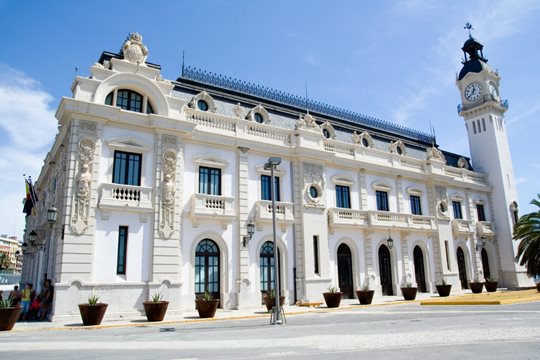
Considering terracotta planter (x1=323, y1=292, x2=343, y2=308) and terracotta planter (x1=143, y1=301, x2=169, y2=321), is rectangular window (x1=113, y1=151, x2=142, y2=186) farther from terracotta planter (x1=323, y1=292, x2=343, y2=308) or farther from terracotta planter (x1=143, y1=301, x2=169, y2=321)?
terracotta planter (x1=323, y1=292, x2=343, y2=308)

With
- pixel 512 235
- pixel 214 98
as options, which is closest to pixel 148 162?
pixel 214 98

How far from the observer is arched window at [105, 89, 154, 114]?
68.2 feet

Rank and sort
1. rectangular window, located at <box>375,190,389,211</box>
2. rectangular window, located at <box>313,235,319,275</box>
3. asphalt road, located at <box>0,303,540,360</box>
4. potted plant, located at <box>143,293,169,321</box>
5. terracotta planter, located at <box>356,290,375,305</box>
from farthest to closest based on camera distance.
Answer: rectangular window, located at <box>375,190,389,211</box>
rectangular window, located at <box>313,235,319,275</box>
terracotta planter, located at <box>356,290,375,305</box>
potted plant, located at <box>143,293,169,321</box>
asphalt road, located at <box>0,303,540,360</box>

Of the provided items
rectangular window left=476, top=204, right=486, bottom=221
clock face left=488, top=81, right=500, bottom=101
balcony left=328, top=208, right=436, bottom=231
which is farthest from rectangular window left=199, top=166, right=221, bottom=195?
clock face left=488, top=81, right=500, bottom=101

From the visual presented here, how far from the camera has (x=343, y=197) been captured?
29078mm

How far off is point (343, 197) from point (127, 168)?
15202 mm

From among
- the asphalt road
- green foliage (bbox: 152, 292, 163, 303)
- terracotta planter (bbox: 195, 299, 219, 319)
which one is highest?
green foliage (bbox: 152, 292, 163, 303)

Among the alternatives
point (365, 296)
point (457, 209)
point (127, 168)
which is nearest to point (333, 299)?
point (365, 296)

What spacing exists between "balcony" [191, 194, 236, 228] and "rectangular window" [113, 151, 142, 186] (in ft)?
10.2

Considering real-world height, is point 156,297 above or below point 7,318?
above

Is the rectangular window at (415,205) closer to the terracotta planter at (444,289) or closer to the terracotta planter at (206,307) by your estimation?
the terracotta planter at (444,289)

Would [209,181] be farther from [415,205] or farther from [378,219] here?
[415,205]

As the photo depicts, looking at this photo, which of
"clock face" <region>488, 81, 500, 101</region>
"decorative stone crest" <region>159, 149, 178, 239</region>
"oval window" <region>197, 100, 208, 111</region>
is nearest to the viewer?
"decorative stone crest" <region>159, 149, 178, 239</region>

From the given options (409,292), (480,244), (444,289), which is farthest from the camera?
(480,244)
